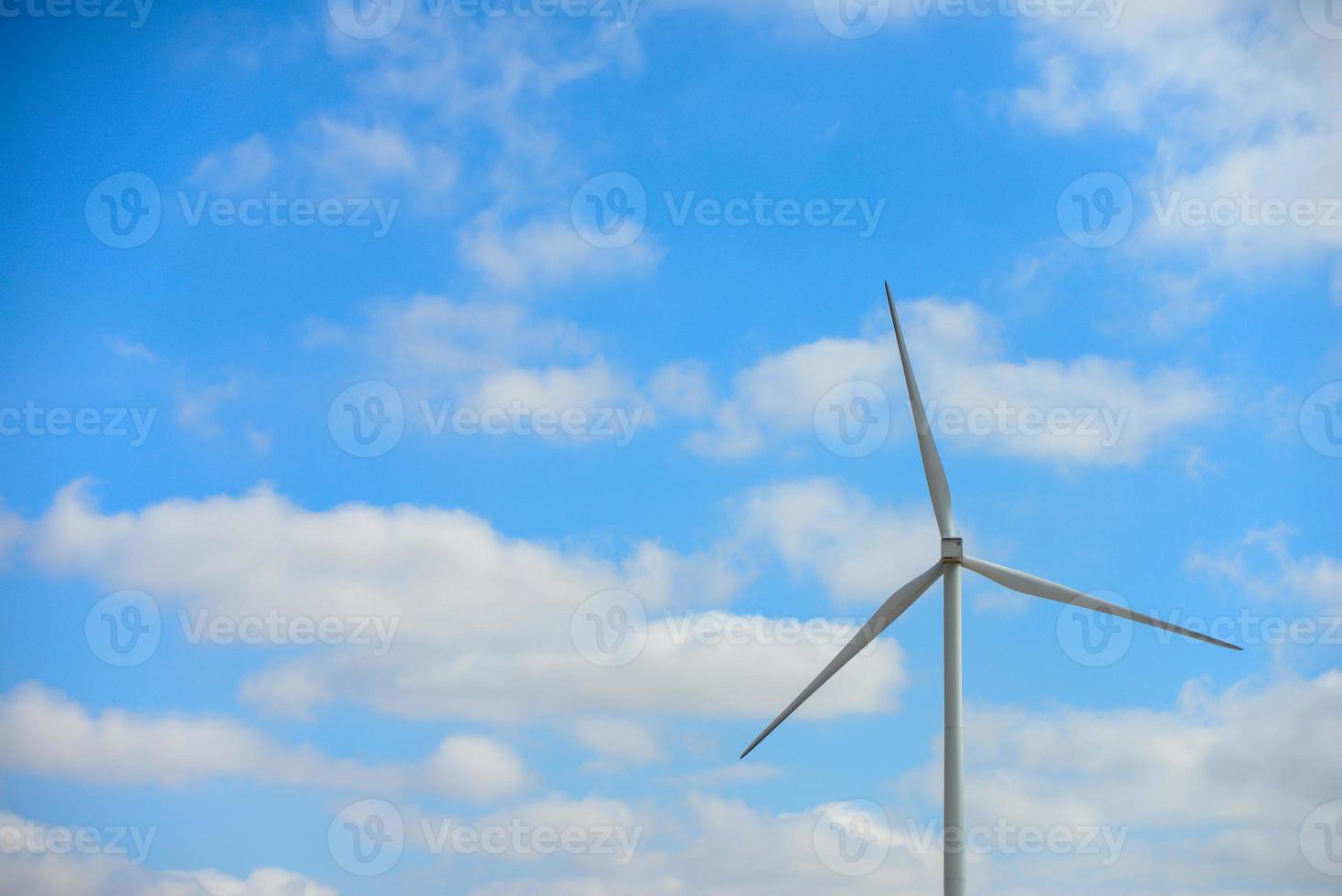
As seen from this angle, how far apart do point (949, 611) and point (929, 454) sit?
204 inches

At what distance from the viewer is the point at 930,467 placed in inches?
1631

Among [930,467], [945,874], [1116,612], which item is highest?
[930,467]

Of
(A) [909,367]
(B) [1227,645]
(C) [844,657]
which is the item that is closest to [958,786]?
(C) [844,657]

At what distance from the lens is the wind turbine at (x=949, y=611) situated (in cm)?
3747

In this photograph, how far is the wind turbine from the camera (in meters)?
37.5

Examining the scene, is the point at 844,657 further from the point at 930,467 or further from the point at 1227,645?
the point at 1227,645

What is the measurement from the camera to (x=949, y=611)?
38969 millimetres

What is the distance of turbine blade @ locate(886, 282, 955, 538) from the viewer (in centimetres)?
4069

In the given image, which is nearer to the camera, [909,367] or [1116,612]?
[1116,612]

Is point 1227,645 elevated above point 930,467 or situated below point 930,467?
below

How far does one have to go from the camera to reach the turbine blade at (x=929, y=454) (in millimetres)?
40688

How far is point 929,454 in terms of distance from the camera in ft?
137

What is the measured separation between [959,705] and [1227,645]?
7156 mm

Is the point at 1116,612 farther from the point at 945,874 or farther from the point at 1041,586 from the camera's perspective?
the point at 945,874
